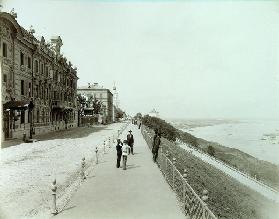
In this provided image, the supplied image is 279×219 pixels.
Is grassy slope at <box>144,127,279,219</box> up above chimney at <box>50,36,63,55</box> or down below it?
below

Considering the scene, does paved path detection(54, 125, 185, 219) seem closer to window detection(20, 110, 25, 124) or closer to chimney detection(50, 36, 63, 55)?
window detection(20, 110, 25, 124)

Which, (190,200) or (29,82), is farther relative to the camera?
(29,82)

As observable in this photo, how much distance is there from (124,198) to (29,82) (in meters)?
28.0

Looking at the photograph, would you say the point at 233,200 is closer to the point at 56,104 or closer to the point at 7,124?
the point at 7,124

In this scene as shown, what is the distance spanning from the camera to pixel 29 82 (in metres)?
34.9

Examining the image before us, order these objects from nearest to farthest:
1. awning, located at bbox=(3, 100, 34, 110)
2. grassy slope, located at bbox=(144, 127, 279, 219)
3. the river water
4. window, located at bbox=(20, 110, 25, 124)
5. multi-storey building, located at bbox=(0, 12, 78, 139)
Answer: grassy slope, located at bbox=(144, 127, 279, 219) < awning, located at bbox=(3, 100, 34, 110) < multi-storey building, located at bbox=(0, 12, 78, 139) < window, located at bbox=(20, 110, 25, 124) < the river water

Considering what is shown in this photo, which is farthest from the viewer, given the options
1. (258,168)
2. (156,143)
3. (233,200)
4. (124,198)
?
(258,168)

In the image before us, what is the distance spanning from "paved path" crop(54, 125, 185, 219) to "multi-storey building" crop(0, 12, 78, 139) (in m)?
17.4

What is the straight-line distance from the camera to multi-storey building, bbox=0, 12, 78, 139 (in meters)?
28.1

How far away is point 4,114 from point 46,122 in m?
13.8

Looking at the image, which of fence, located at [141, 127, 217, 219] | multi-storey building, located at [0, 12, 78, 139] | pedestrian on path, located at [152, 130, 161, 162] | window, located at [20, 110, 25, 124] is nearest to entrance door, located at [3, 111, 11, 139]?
multi-storey building, located at [0, 12, 78, 139]

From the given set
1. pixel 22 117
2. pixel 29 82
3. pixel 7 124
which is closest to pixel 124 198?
pixel 7 124

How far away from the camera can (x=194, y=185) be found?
1722 centimetres

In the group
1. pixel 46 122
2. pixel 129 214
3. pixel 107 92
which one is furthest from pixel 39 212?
pixel 107 92
